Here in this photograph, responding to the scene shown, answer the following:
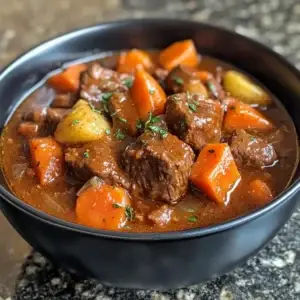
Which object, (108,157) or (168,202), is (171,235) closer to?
(168,202)

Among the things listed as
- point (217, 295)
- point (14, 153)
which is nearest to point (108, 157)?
point (14, 153)

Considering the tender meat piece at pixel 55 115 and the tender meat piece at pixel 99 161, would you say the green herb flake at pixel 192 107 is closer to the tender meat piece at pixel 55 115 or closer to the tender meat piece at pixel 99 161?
the tender meat piece at pixel 99 161

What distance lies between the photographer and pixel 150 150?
1.89 metres

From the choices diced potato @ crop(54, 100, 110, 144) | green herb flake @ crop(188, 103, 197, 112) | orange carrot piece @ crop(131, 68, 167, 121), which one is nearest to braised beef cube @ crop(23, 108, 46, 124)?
diced potato @ crop(54, 100, 110, 144)

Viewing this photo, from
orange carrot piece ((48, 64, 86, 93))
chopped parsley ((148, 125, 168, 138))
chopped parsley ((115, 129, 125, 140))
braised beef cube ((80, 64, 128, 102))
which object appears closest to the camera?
chopped parsley ((148, 125, 168, 138))

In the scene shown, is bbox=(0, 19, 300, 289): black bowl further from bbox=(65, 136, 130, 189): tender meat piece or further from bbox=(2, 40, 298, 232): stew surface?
bbox=(65, 136, 130, 189): tender meat piece

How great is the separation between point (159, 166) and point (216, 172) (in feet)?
0.58

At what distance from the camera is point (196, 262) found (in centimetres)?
176

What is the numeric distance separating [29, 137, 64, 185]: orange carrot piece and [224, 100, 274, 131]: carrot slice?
1.94ft

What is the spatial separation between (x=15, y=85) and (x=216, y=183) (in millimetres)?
910

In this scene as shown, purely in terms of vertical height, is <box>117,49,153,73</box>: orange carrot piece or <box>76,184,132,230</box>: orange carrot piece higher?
<box>117,49,153,73</box>: orange carrot piece

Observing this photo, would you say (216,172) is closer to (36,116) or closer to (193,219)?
(193,219)

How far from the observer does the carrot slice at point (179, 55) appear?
2516 millimetres

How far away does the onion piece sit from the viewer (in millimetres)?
1908
